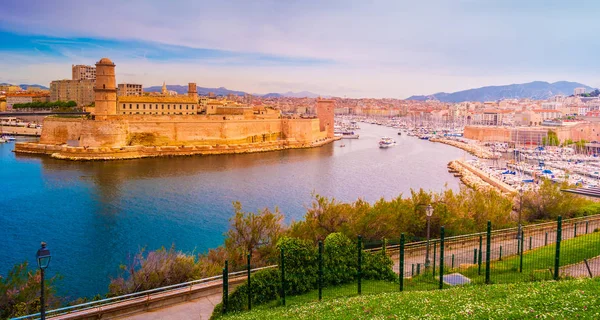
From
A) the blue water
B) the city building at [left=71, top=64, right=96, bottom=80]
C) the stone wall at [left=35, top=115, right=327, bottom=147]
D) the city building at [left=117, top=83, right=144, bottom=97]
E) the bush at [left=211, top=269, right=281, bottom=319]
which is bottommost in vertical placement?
the blue water

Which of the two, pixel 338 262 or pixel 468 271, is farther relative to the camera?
pixel 468 271

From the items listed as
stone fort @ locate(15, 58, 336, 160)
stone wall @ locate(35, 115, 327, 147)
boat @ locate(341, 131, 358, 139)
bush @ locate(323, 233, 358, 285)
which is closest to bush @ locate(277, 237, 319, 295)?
bush @ locate(323, 233, 358, 285)

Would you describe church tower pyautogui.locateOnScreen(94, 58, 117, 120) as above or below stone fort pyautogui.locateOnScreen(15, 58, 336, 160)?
above

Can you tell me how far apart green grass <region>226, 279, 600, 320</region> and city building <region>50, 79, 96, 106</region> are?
5409cm

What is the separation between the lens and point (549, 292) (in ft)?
11.1

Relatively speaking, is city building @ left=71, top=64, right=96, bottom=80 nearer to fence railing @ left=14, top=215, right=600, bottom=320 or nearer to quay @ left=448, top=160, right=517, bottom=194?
quay @ left=448, top=160, right=517, bottom=194

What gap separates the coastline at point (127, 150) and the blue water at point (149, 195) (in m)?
0.97

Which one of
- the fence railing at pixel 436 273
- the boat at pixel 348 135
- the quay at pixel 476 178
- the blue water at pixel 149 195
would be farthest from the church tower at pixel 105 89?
the boat at pixel 348 135

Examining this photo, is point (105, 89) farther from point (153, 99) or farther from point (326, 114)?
point (326, 114)

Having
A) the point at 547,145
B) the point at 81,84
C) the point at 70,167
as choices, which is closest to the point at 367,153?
the point at 547,145

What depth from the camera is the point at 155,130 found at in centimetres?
2838

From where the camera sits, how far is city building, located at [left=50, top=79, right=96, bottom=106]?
5288 cm

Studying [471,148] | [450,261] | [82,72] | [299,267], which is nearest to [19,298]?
[299,267]

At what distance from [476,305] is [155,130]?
27058mm
